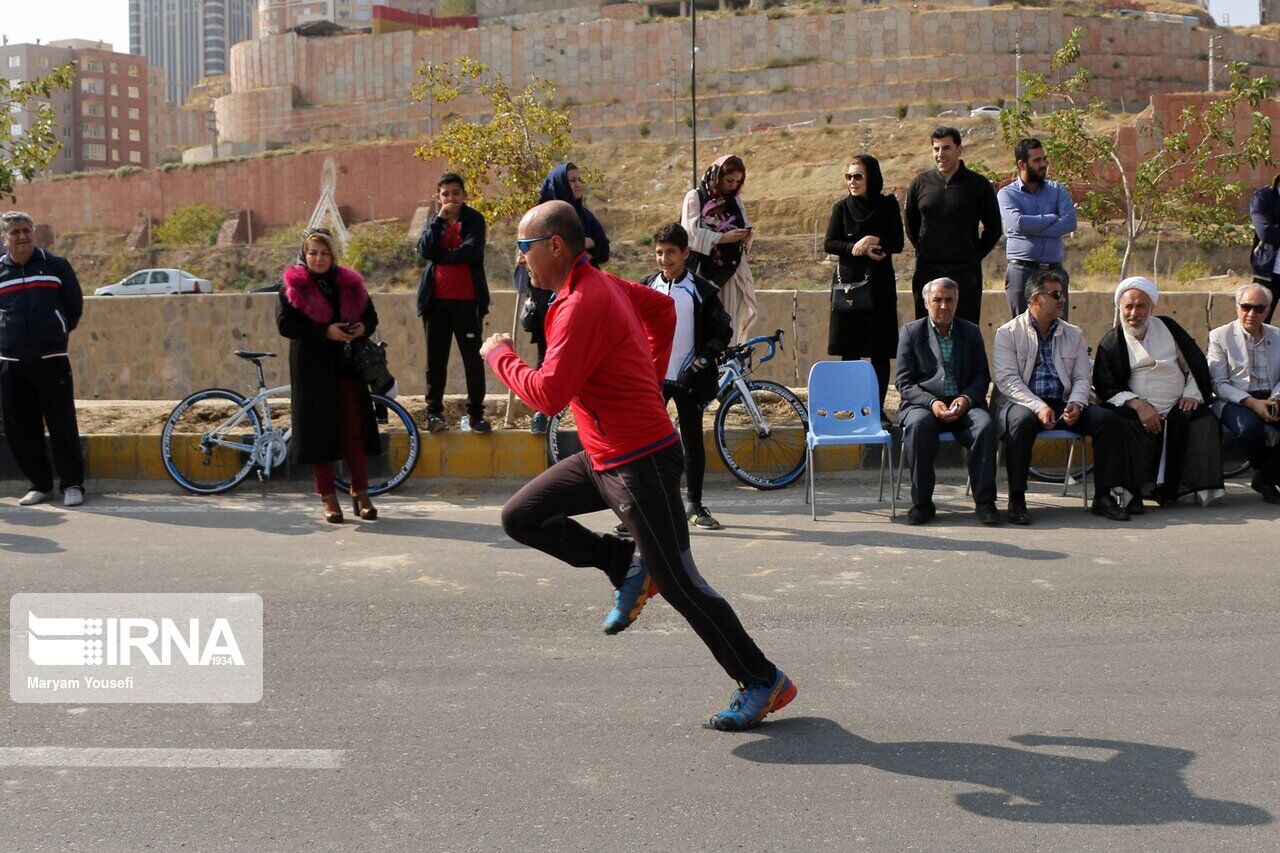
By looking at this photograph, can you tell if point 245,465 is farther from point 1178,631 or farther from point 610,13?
point 610,13

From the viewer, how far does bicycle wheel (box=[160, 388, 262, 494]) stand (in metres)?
9.73

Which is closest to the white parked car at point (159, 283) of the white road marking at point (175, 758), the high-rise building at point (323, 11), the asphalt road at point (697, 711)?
the asphalt road at point (697, 711)

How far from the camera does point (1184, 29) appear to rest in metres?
76.2

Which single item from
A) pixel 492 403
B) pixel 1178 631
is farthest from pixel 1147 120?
pixel 1178 631

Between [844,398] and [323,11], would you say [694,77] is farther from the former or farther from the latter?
[323,11]

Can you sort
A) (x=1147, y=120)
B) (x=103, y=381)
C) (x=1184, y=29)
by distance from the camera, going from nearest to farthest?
(x=103, y=381), (x=1147, y=120), (x=1184, y=29)

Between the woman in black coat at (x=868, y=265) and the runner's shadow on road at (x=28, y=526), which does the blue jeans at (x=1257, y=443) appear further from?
the runner's shadow on road at (x=28, y=526)

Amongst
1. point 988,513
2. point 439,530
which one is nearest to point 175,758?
point 439,530

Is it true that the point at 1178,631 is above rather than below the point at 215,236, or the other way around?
below

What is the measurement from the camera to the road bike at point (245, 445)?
972 cm

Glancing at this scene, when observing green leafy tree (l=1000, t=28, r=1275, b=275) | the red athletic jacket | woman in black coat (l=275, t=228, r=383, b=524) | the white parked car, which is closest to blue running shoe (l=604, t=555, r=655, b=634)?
the red athletic jacket

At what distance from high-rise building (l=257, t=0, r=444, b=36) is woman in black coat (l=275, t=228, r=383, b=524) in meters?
102

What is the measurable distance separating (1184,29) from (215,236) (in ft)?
171

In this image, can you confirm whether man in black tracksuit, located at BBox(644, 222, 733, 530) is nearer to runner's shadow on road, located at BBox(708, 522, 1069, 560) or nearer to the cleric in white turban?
runner's shadow on road, located at BBox(708, 522, 1069, 560)
